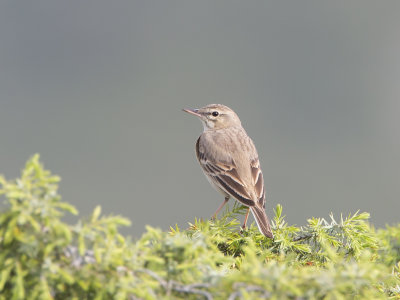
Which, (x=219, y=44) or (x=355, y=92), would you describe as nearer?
(x=355, y=92)

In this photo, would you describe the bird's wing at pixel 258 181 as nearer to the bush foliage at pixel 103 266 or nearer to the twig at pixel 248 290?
the bush foliage at pixel 103 266

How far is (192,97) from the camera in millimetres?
111250

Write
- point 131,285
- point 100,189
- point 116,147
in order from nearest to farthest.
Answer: point 131,285 < point 100,189 < point 116,147

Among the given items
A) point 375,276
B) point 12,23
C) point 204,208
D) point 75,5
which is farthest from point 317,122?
point 375,276

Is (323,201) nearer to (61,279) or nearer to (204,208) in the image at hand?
(204,208)

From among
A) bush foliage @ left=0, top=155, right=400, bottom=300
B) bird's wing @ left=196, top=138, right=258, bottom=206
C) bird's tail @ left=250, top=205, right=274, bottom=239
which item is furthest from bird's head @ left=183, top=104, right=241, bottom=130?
bush foliage @ left=0, top=155, right=400, bottom=300

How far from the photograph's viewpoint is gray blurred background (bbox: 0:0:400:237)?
66.7 m

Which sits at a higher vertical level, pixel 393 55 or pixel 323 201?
pixel 393 55

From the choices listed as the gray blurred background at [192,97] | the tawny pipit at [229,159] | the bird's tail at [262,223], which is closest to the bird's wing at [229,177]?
the tawny pipit at [229,159]

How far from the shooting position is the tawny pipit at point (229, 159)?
352 inches

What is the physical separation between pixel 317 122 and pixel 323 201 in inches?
1336

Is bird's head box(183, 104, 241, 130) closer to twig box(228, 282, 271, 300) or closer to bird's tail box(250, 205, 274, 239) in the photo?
bird's tail box(250, 205, 274, 239)

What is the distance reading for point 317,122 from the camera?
94.8 metres

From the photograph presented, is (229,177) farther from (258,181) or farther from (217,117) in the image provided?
(217,117)
